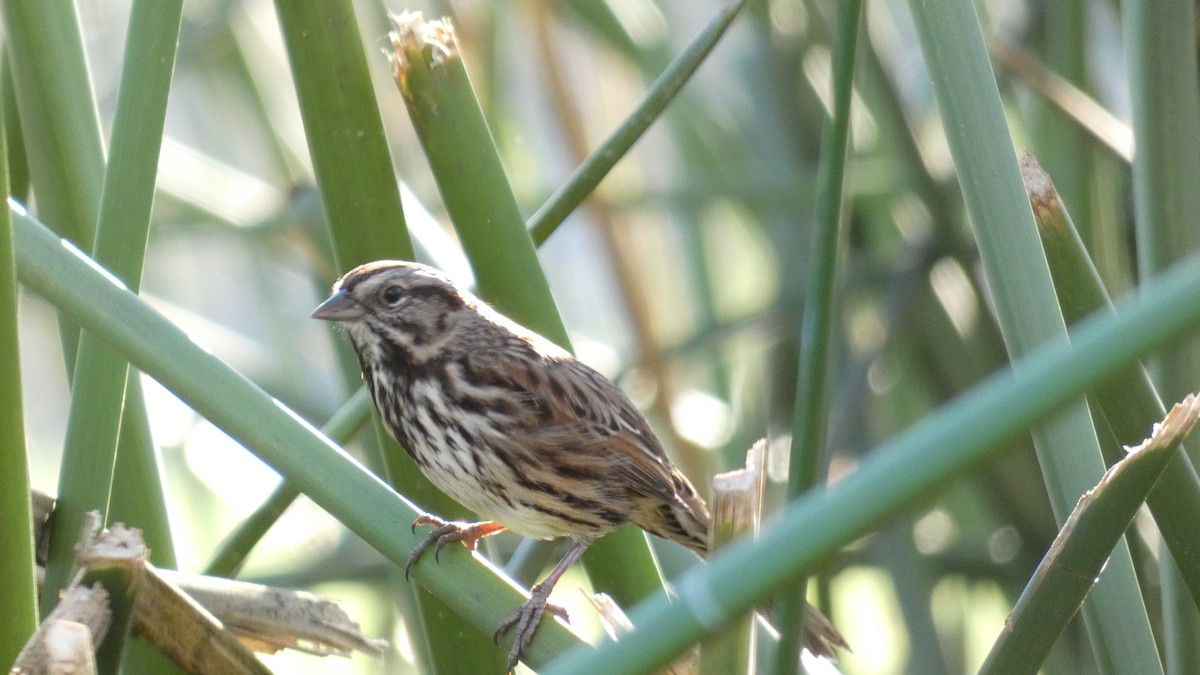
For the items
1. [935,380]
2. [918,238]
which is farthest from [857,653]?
[918,238]

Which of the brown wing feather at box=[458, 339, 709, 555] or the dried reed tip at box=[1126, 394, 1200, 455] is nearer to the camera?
the dried reed tip at box=[1126, 394, 1200, 455]

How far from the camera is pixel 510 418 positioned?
260cm

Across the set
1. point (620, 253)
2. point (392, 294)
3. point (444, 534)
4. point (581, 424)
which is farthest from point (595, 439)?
point (620, 253)

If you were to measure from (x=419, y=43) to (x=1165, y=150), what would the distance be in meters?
1.06

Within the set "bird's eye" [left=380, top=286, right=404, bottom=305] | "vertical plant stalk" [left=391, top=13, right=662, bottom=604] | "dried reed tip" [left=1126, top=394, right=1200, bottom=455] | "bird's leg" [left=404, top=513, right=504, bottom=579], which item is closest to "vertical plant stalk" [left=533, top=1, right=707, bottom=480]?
"bird's leg" [left=404, top=513, right=504, bottom=579]

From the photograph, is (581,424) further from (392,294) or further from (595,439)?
(392,294)

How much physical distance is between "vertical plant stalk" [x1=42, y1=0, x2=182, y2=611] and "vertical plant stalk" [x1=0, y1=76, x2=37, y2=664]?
0.14m

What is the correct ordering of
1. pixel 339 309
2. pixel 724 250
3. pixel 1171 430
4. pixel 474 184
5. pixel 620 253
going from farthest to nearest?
1. pixel 724 250
2. pixel 620 253
3. pixel 339 309
4. pixel 474 184
5. pixel 1171 430

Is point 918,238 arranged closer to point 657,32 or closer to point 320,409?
point 657,32

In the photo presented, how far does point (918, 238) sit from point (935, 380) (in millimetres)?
390

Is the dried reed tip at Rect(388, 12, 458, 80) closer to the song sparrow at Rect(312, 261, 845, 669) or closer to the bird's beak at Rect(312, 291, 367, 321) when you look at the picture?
the song sparrow at Rect(312, 261, 845, 669)

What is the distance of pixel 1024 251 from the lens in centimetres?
139

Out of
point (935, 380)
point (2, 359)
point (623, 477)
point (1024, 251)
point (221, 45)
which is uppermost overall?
point (221, 45)

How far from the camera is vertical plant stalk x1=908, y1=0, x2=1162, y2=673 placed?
54.7 inches
